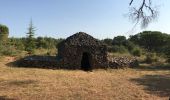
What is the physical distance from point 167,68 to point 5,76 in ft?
49.9

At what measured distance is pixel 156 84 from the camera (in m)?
20.8

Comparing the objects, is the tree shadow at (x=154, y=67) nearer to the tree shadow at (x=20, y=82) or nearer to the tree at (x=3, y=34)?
the tree shadow at (x=20, y=82)

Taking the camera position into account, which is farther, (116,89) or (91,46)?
(91,46)

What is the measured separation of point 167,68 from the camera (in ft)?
97.9

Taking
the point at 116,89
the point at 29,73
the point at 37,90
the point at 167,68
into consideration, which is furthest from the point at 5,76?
the point at 167,68

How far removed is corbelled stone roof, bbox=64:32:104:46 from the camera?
1044 inches

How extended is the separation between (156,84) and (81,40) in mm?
8128

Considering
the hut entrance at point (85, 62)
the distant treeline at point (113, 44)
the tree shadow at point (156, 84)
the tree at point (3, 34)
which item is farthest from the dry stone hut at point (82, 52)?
the tree at point (3, 34)

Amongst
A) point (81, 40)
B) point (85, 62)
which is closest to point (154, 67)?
point (85, 62)

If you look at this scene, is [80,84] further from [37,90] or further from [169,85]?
[169,85]

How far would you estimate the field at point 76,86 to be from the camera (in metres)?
16.2

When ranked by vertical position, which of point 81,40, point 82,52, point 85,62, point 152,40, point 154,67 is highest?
point 152,40

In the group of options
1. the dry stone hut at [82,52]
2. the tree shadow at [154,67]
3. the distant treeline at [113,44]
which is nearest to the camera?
the dry stone hut at [82,52]

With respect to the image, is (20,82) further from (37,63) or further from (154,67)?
→ (154,67)
